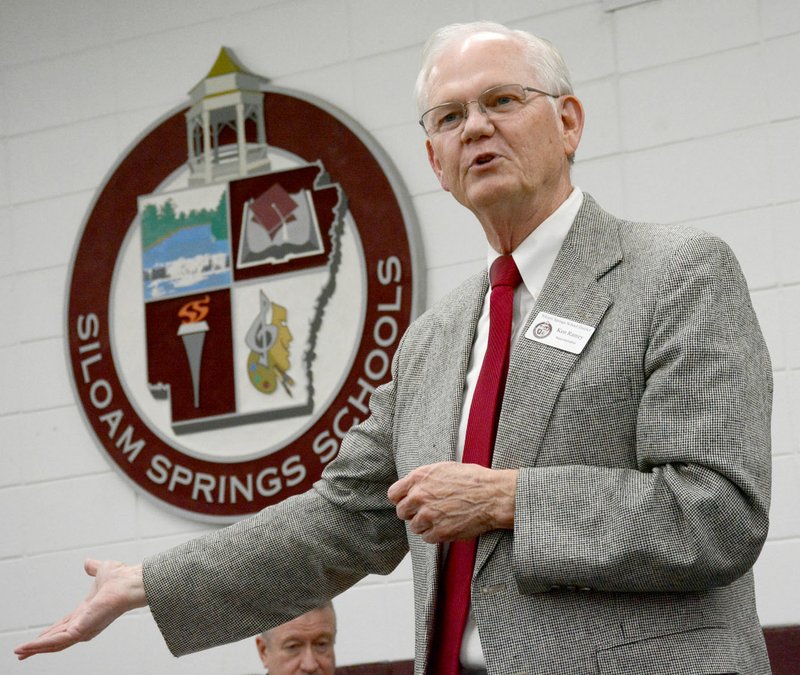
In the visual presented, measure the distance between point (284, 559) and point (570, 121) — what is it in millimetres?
734

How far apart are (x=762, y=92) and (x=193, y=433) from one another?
180 centimetres

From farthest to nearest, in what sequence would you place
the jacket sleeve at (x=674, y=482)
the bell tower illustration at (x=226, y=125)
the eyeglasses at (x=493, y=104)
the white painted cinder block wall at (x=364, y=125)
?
1. the bell tower illustration at (x=226, y=125)
2. the white painted cinder block wall at (x=364, y=125)
3. the eyeglasses at (x=493, y=104)
4. the jacket sleeve at (x=674, y=482)

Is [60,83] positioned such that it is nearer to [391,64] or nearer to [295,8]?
[295,8]

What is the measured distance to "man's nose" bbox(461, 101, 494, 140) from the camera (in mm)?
1696

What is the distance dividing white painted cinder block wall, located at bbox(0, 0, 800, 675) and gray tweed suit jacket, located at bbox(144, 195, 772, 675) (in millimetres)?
1572

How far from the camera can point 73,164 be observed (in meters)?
4.00

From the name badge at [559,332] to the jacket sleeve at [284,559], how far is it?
36cm

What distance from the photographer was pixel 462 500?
1.42 m

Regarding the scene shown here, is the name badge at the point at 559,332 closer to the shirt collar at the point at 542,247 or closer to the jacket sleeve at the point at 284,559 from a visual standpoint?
the shirt collar at the point at 542,247

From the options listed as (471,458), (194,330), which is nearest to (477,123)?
(471,458)

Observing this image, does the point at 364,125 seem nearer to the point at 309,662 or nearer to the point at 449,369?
the point at 309,662

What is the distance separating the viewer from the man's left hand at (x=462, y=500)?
56.0 inches

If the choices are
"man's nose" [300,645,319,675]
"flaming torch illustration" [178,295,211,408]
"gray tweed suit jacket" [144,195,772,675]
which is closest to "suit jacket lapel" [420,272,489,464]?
"gray tweed suit jacket" [144,195,772,675]

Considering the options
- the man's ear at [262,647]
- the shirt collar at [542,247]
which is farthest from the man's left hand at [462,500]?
the man's ear at [262,647]
